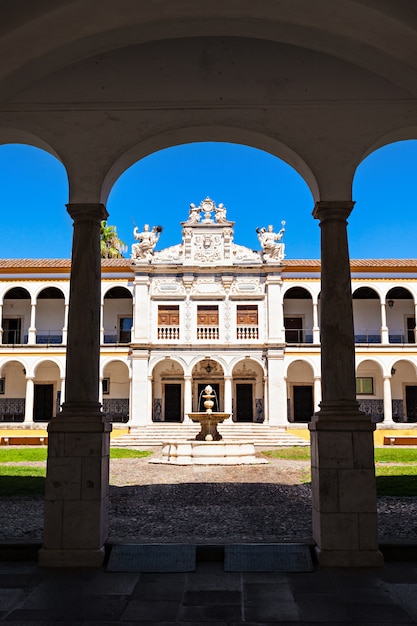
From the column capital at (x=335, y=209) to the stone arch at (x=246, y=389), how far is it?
24833 millimetres

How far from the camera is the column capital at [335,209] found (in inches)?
225

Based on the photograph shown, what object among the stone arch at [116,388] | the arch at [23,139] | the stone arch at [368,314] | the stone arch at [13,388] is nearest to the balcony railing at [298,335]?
the stone arch at [368,314]

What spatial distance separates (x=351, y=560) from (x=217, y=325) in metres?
24.9

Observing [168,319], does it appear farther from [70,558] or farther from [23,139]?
[70,558]

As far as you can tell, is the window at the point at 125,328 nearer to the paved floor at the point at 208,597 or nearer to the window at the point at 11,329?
the window at the point at 11,329

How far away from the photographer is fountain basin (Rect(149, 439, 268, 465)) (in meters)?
15.3

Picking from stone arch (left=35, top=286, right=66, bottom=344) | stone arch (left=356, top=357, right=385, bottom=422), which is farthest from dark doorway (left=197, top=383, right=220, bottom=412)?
stone arch (left=35, top=286, right=66, bottom=344)

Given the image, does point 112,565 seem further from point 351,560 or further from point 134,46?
point 134,46

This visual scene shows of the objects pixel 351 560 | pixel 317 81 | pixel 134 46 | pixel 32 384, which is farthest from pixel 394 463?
pixel 32 384

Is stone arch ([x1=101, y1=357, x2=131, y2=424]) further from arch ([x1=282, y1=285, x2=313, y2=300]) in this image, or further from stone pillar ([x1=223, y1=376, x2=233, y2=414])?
arch ([x1=282, y1=285, x2=313, y2=300])

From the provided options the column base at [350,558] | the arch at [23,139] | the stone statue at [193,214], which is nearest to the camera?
the column base at [350,558]

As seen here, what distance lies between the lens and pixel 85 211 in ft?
18.9

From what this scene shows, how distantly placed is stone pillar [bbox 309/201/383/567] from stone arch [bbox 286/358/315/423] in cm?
2601

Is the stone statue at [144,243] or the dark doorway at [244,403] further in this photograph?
the dark doorway at [244,403]
